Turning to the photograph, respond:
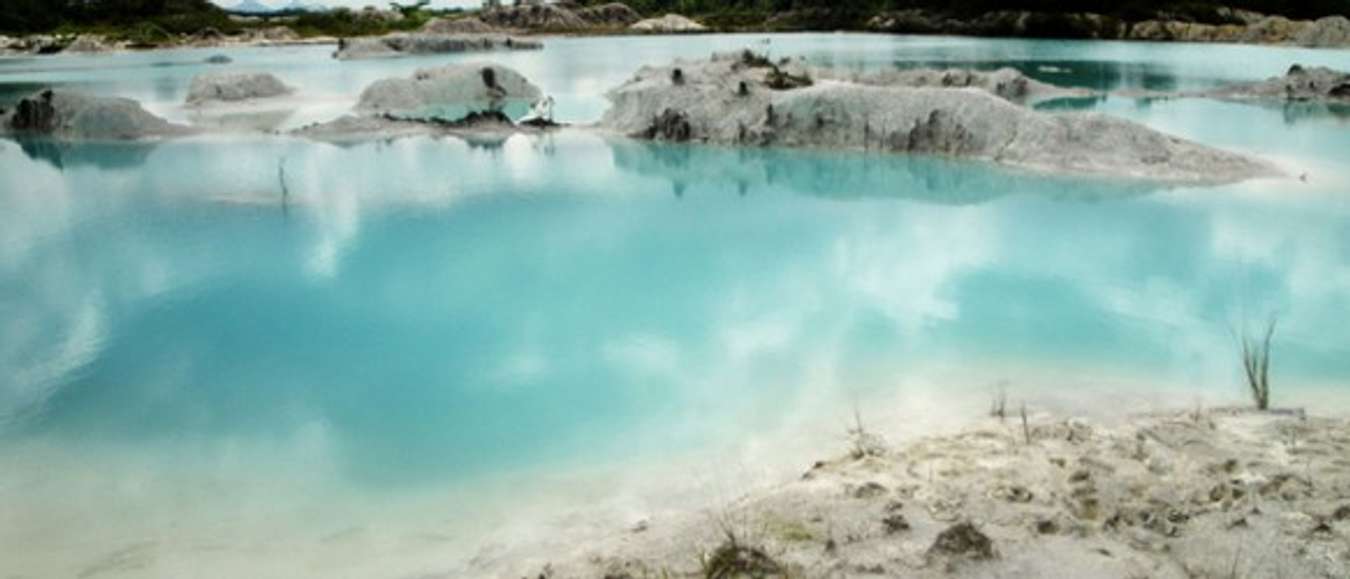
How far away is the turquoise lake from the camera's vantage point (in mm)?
6277

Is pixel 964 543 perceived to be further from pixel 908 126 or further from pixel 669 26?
pixel 669 26

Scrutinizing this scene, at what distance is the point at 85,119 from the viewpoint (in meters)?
24.8

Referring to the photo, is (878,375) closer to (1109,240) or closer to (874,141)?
(1109,240)

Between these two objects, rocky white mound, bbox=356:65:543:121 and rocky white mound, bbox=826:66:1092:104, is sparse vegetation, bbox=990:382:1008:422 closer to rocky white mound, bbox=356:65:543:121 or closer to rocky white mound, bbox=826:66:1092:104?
rocky white mound, bbox=356:65:543:121

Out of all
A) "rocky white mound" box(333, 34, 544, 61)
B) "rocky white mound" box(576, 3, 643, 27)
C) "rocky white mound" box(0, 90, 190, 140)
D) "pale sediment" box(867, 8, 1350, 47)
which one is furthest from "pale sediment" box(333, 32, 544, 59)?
"rocky white mound" box(0, 90, 190, 140)

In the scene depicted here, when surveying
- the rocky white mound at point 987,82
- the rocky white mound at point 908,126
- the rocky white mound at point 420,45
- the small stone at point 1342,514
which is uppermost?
the rocky white mound at point 420,45

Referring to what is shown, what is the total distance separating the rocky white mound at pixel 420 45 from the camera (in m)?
57.3

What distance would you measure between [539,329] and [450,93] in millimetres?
24118

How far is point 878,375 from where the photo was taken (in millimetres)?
8211

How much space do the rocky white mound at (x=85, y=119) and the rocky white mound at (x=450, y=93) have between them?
5825 millimetres

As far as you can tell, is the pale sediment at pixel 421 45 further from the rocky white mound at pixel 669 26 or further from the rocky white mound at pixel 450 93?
the rocky white mound at pixel 450 93

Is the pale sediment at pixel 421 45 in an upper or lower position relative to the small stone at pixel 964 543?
upper

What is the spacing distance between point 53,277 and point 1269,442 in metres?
12.8

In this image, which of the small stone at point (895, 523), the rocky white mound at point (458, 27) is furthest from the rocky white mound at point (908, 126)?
the rocky white mound at point (458, 27)
